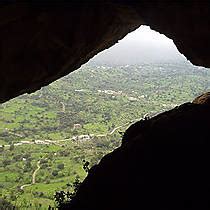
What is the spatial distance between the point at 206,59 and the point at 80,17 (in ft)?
19.1

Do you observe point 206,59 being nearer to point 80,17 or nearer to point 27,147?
point 80,17

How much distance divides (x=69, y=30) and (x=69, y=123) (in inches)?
4104

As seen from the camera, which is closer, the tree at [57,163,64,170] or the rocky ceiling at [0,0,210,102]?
the rocky ceiling at [0,0,210,102]

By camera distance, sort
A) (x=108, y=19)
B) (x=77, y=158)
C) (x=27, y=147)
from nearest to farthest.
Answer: (x=108, y=19) → (x=77, y=158) → (x=27, y=147)

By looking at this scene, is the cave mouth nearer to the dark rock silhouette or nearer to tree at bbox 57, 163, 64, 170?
tree at bbox 57, 163, 64, 170

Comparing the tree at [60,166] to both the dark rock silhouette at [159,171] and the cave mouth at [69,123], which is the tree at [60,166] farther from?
the dark rock silhouette at [159,171]

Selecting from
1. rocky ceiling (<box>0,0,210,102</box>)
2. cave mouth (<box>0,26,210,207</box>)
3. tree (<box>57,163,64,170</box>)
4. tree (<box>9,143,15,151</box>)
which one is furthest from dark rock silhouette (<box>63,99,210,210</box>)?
tree (<box>9,143,15,151</box>)

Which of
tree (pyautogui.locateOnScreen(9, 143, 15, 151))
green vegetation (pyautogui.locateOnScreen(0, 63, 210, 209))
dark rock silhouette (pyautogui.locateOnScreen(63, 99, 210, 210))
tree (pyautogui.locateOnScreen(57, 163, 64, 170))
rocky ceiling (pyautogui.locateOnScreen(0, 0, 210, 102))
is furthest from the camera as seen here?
tree (pyautogui.locateOnScreen(9, 143, 15, 151))

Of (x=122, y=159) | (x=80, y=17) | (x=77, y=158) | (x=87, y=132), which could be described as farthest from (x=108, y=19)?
(x=87, y=132)

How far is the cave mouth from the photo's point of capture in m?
69.1

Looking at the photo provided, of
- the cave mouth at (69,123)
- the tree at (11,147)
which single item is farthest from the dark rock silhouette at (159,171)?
the tree at (11,147)

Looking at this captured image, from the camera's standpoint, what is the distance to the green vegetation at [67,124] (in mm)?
66912

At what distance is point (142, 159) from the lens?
1277 centimetres

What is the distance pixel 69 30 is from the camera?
589 inches
